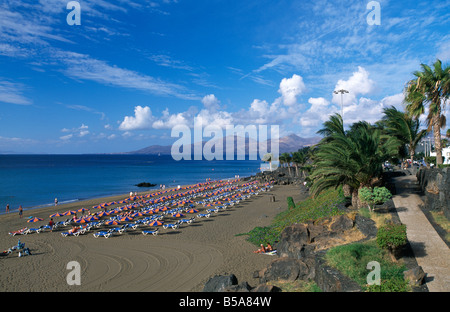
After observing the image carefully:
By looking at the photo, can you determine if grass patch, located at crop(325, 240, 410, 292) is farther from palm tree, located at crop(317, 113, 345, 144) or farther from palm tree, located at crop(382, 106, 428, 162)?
palm tree, located at crop(382, 106, 428, 162)

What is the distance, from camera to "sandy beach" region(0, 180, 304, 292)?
10.5 metres

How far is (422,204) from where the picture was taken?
39.0 feet

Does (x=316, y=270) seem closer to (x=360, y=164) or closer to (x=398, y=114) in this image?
(x=360, y=164)

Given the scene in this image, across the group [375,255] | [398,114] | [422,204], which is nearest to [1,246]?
[375,255]

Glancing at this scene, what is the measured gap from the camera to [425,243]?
8.38 metres

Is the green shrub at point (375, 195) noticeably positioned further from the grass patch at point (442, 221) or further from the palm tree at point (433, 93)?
the palm tree at point (433, 93)

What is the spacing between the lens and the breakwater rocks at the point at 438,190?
33.8 feet

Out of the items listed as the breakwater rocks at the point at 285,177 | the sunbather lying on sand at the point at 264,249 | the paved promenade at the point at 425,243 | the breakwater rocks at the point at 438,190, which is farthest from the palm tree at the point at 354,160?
the breakwater rocks at the point at 285,177

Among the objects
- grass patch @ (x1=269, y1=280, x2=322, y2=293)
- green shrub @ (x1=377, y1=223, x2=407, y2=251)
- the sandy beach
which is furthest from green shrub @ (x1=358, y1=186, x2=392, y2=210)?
the sandy beach

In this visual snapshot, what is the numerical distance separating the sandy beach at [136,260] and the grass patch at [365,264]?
12.2ft

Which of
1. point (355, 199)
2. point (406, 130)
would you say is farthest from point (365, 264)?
point (406, 130)

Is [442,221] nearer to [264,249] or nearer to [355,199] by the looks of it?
[355,199]

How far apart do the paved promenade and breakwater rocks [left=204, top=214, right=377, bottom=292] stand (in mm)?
1346
